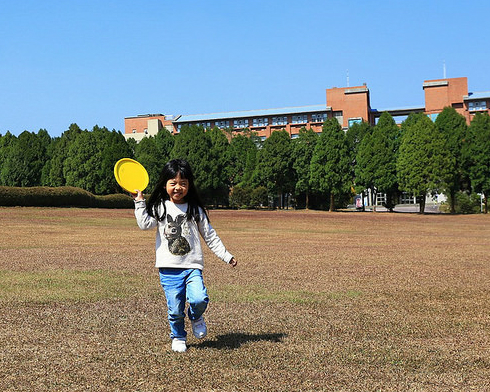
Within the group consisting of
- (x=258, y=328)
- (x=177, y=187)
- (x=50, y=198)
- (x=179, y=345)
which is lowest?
(x=258, y=328)

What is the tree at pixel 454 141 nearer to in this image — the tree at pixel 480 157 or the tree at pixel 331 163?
the tree at pixel 480 157

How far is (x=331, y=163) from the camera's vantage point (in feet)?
190

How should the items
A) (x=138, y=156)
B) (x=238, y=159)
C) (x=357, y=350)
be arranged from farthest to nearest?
(x=238, y=159) < (x=138, y=156) < (x=357, y=350)

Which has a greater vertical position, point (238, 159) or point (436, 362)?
point (238, 159)

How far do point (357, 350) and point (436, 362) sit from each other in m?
0.71

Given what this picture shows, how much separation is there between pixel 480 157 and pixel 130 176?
5369 centimetres

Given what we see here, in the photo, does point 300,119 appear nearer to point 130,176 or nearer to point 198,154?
point 198,154

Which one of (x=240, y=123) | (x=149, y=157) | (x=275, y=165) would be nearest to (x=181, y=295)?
(x=275, y=165)

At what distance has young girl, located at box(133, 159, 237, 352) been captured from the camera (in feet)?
16.7

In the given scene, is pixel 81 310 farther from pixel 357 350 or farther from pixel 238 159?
pixel 238 159

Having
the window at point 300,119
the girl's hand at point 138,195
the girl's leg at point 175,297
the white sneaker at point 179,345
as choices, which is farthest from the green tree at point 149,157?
the white sneaker at point 179,345

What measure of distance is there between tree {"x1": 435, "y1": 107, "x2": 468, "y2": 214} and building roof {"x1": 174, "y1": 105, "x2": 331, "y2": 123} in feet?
170

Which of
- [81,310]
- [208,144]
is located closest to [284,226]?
[81,310]

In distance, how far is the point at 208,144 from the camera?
220ft
